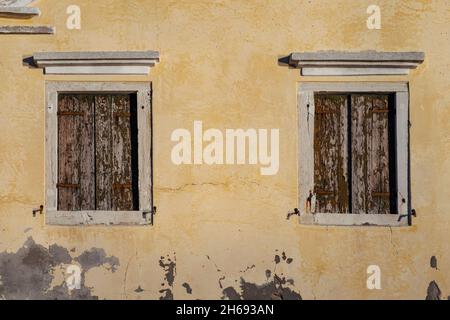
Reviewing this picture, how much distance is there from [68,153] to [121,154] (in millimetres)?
487

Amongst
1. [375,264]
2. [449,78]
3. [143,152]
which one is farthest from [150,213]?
[449,78]

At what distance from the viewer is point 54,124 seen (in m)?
6.68

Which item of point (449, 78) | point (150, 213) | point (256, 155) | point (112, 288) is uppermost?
point (449, 78)

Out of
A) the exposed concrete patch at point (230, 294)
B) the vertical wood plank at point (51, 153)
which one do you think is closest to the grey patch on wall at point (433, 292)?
the exposed concrete patch at point (230, 294)

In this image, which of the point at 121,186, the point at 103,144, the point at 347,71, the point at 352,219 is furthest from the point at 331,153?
the point at 103,144

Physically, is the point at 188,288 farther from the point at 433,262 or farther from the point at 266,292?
the point at 433,262

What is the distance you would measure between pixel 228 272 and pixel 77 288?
136cm

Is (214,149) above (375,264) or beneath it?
above

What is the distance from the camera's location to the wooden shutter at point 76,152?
6711 millimetres

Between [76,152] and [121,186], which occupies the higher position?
[76,152]

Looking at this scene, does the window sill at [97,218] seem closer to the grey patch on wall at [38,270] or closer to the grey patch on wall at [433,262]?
the grey patch on wall at [38,270]

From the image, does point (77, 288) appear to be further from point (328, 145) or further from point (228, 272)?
point (328, 145)

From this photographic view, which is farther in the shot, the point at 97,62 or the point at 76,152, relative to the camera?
the point at 76,152

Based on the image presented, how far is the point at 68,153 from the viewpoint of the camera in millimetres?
6730
